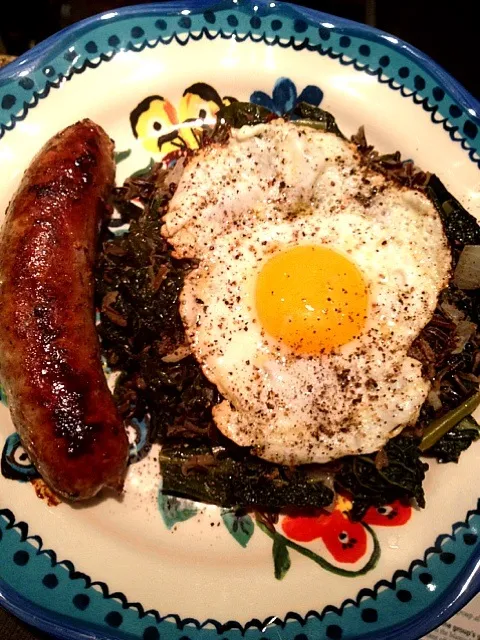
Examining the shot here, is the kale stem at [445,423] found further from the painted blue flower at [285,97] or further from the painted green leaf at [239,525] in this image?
the painted blue flower at [285,97]

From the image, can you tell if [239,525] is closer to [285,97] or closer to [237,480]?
[237,480]

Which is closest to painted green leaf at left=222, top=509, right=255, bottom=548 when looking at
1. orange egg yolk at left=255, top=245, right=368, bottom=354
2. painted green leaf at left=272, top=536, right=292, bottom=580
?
painted green leaf at left=272, top=536, right=292, bottom=580

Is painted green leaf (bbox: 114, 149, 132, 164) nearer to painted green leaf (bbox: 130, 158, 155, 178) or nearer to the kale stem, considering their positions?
painted green leaf (bbox: 130, 158, 155, 178)

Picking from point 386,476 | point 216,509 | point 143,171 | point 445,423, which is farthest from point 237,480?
point 143,171

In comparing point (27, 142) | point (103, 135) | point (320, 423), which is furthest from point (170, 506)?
point (27, 142)

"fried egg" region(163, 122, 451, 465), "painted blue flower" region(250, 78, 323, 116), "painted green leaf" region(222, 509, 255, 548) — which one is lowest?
"painted green leaf" region(222, 509, 255, 548)

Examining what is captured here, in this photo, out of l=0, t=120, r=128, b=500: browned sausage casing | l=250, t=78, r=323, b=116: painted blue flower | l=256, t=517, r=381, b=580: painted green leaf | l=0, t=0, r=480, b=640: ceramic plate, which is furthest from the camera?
l=250, t=78, r=323, b=116: painted blue flower

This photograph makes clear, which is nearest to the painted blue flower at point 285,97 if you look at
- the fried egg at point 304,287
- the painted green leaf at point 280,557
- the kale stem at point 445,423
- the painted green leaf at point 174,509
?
the fried egg at point 304,287
